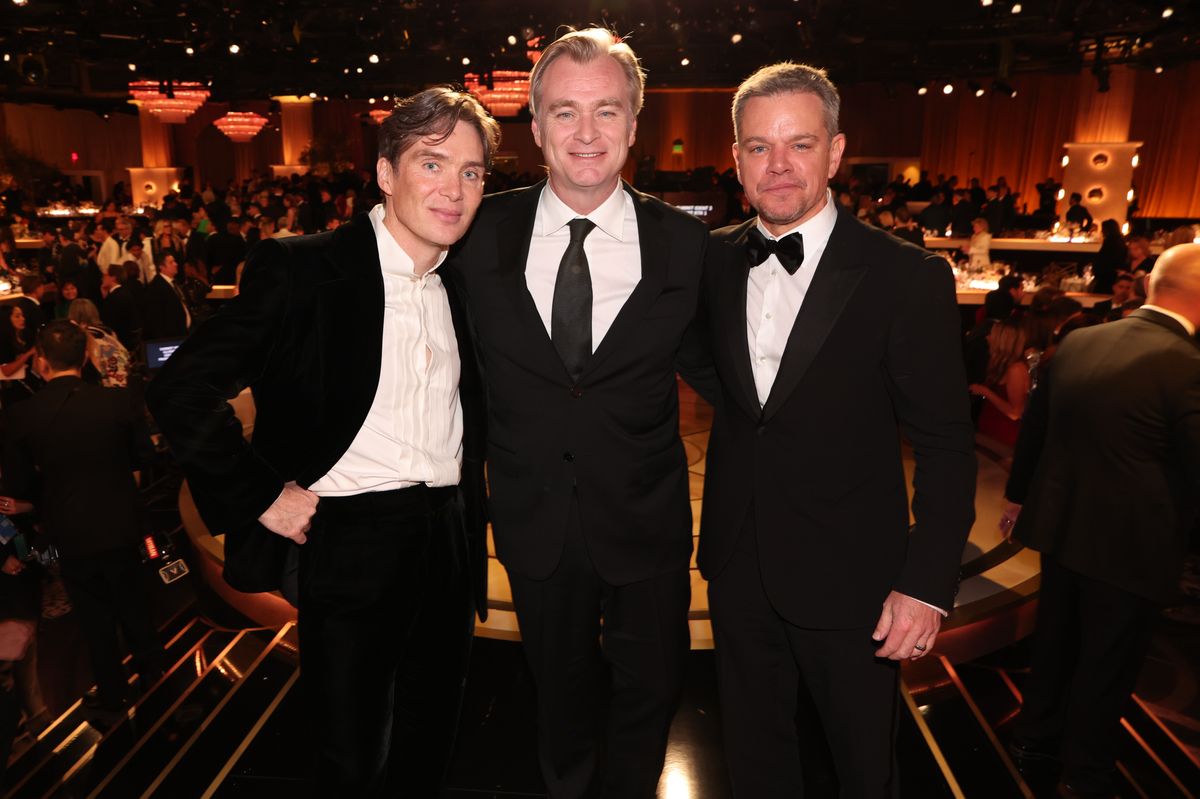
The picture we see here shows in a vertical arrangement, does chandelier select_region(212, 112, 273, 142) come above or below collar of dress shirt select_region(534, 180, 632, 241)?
above

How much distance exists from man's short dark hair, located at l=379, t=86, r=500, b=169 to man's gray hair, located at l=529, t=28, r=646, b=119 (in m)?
0.16

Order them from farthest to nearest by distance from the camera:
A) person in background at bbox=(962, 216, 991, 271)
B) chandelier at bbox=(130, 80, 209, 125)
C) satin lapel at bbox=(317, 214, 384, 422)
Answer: chandelier at bbox=(130, 80, 209, 125) < person in background at bbox=(962, 216, 991, 271) < satin lapel at bbox=(317, 214, 384, 422)

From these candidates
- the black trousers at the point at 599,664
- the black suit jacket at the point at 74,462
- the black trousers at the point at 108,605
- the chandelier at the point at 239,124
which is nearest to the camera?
the black trousers at the point at 599,664

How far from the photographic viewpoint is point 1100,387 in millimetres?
2645

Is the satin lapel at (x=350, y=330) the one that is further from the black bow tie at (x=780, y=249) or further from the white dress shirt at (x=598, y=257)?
the black bow tie at (x=780, y=249)

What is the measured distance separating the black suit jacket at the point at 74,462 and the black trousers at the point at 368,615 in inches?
80.7

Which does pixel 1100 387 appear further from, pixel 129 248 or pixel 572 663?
pixel 129 248

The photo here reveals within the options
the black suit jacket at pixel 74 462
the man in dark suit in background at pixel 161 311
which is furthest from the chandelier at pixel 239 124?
the black suit jacket at pixel 74 462

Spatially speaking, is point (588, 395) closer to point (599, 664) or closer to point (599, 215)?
point (599, 215)

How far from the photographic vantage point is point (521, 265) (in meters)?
1.94

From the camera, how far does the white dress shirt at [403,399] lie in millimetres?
1841

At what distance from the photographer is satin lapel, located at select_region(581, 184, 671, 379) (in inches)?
73.6

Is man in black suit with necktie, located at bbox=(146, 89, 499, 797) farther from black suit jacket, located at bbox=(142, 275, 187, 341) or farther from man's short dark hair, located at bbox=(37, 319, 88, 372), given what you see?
black suit jacket, located at bbox=(142, 275, 187, 341)

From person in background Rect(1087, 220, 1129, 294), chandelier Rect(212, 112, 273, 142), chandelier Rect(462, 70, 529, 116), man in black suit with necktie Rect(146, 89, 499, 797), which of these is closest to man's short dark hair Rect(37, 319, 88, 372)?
man in black suit with necktie Rect(146, 89, 499, 797)
